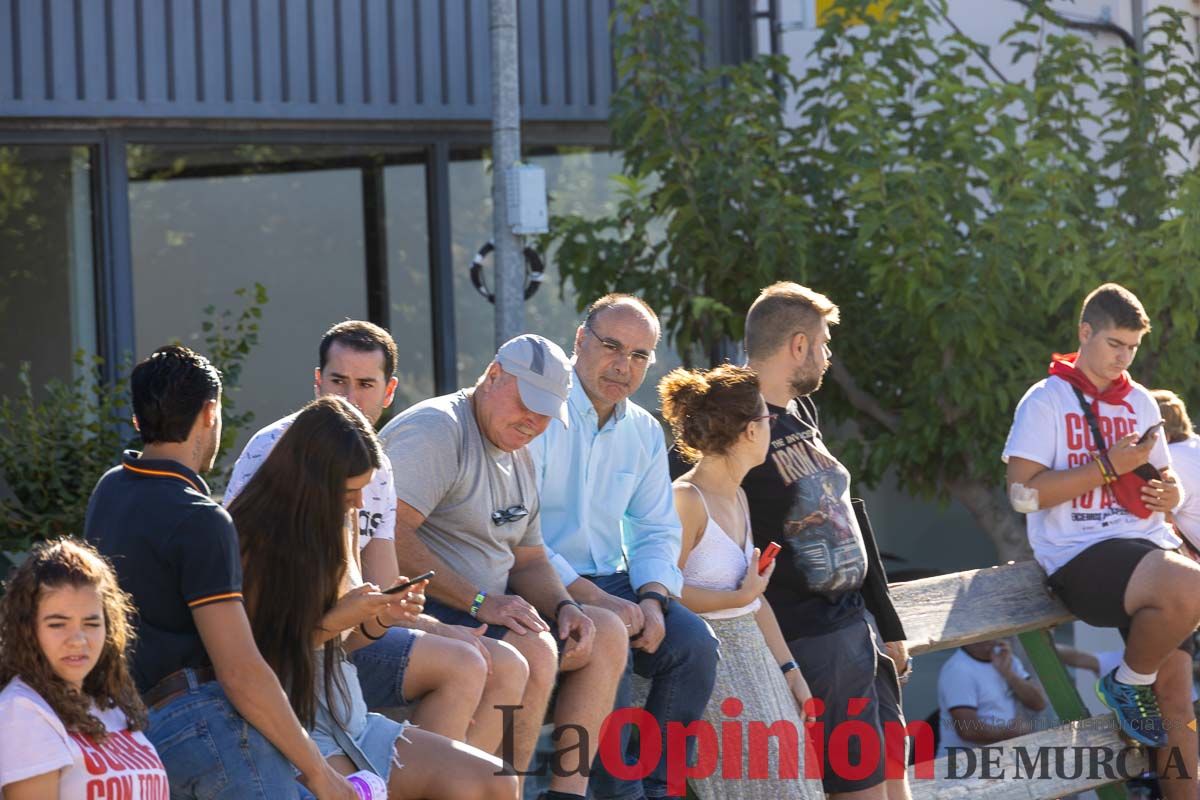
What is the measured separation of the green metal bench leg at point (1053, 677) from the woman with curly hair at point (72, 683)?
4401 millimetres

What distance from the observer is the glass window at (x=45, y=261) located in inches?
295

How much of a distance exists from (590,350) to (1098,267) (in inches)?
133

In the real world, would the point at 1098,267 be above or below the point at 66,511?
above

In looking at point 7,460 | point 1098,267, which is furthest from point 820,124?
point 7,460

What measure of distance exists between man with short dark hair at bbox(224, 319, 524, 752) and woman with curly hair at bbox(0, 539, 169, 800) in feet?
2.02

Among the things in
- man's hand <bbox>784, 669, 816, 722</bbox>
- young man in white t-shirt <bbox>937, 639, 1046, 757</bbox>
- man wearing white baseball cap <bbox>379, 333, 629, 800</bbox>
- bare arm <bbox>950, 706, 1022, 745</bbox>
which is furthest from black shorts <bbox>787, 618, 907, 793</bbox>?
young man in white t-shirt <bbox>937, 639, 1046, 757</bbox>

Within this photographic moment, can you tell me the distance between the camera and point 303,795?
11.9 ft

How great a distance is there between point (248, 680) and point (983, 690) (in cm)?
533

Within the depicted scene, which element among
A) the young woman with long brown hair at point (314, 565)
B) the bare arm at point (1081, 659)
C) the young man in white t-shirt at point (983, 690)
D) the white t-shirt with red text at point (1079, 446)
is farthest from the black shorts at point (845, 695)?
the bare arm at point (1081, 659)

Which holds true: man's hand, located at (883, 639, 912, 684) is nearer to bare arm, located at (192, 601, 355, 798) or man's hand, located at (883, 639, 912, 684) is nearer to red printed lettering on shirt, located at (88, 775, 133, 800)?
bare arm, located at (192, 601, 355, 798)

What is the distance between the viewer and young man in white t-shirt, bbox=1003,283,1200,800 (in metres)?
6.07

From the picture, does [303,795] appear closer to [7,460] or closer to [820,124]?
[7,460]

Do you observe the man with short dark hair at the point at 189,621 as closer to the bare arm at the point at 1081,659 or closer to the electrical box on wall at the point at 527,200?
the electrical box on wall at the point at 527,200

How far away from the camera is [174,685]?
3.59 metres
